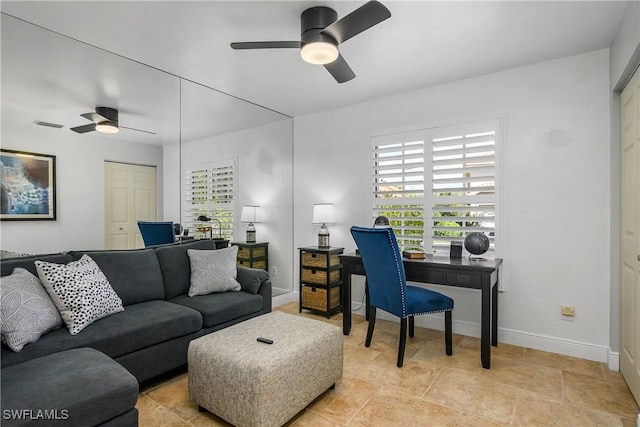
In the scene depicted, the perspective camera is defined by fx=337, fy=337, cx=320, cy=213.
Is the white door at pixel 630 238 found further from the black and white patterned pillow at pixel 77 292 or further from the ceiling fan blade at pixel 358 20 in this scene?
the black and white patterned pillow at pixel 77 292

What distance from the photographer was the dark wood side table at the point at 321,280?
3848mm

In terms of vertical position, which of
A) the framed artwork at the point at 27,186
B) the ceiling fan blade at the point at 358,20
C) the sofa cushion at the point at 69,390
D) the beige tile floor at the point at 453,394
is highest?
the ceiling fan blade at the point at 358,20

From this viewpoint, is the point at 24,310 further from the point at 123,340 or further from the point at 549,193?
the point at 549,193

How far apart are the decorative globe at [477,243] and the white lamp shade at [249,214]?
2437mm

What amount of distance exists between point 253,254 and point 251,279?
1.03m

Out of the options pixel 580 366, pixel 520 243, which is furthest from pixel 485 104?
pixel 580 366

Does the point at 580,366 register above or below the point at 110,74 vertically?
below

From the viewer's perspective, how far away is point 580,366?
2.64m

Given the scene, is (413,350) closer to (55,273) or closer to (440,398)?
(440,398)

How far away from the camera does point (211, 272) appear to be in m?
3.06

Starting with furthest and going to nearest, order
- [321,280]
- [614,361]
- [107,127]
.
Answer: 1. [321,280]
2. [107,127]
3. [614,361]

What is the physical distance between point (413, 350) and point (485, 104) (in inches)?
93.5

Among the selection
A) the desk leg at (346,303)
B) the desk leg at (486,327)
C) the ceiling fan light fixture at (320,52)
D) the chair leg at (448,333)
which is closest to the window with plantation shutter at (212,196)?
the desk leg at (346,303)

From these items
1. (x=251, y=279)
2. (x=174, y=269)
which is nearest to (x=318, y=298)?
(x=251, y=279)
